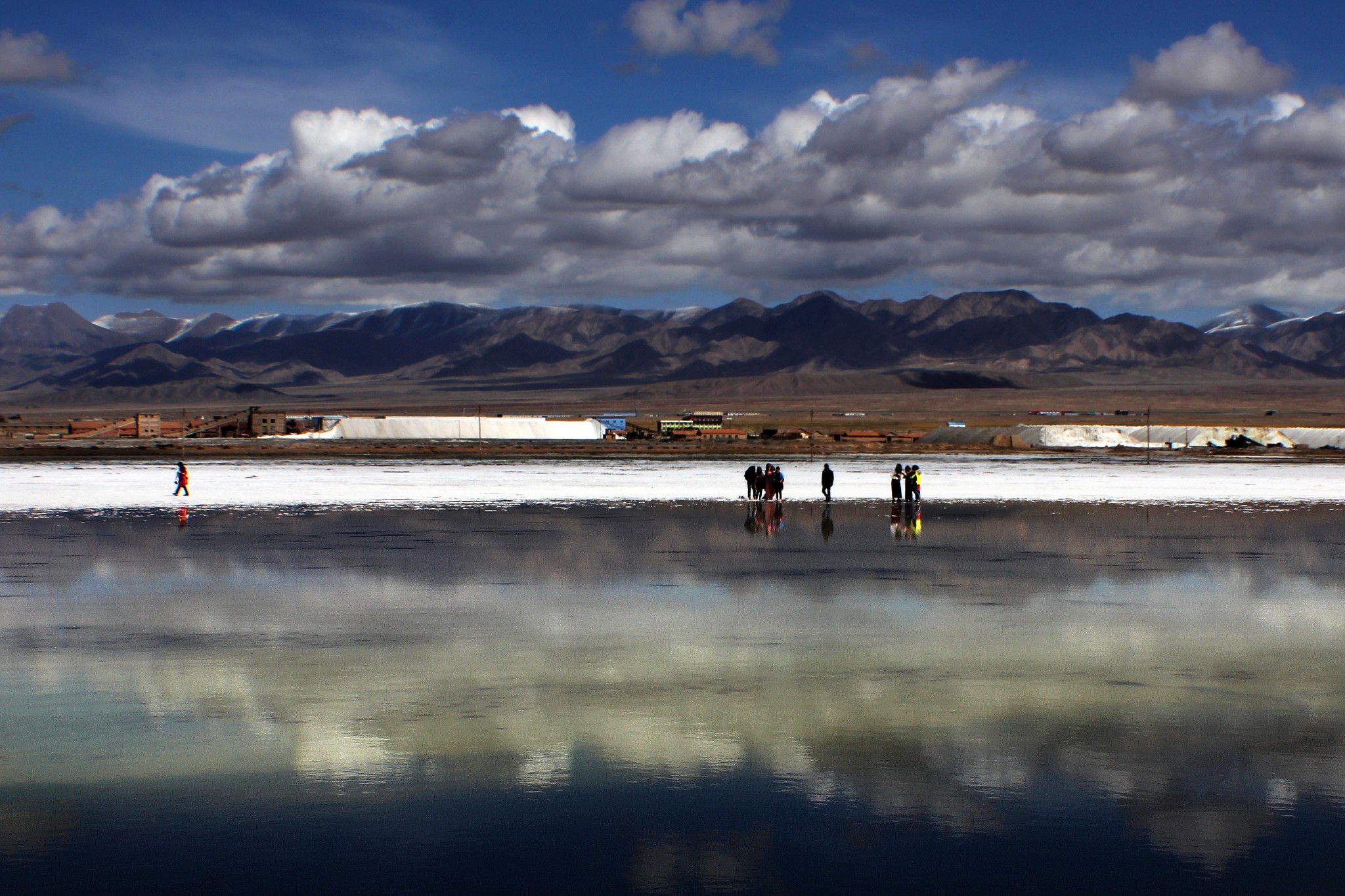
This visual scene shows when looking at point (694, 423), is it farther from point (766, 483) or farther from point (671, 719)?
point (671, 719)

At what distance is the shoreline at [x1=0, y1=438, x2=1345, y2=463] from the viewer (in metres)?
89.6

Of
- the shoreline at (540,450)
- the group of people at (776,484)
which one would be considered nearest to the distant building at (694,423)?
the shoreline at (540,450)

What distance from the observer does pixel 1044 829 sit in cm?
873

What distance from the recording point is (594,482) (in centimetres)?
5397

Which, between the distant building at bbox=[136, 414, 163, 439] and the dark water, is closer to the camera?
the dark water

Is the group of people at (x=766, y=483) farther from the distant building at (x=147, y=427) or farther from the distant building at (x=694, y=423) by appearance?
the distant building at (x=147, y=427)

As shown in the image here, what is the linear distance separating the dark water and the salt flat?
19353 mm

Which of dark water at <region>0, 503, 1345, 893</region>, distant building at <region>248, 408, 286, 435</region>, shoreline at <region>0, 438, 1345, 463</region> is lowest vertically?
shoreline at <region>0, 438, 1345, 463</region>

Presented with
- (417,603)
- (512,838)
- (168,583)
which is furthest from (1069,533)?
(512,838)

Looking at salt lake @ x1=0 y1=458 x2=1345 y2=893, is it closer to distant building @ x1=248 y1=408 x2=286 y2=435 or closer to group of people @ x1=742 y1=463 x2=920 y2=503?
group of people @ x1=742 y1=463 x2=920 y2=503

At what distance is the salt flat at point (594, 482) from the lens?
42.6 metres

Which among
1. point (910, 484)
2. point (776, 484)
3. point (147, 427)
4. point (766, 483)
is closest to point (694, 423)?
point (147, 427)

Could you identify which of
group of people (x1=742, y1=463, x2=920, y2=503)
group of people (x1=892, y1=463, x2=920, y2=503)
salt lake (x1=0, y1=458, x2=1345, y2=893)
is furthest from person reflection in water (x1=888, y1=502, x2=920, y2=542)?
salt lake (x1=0, y1=458, x2=1345, y2=893)

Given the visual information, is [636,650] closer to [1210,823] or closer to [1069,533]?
[1210,823]
